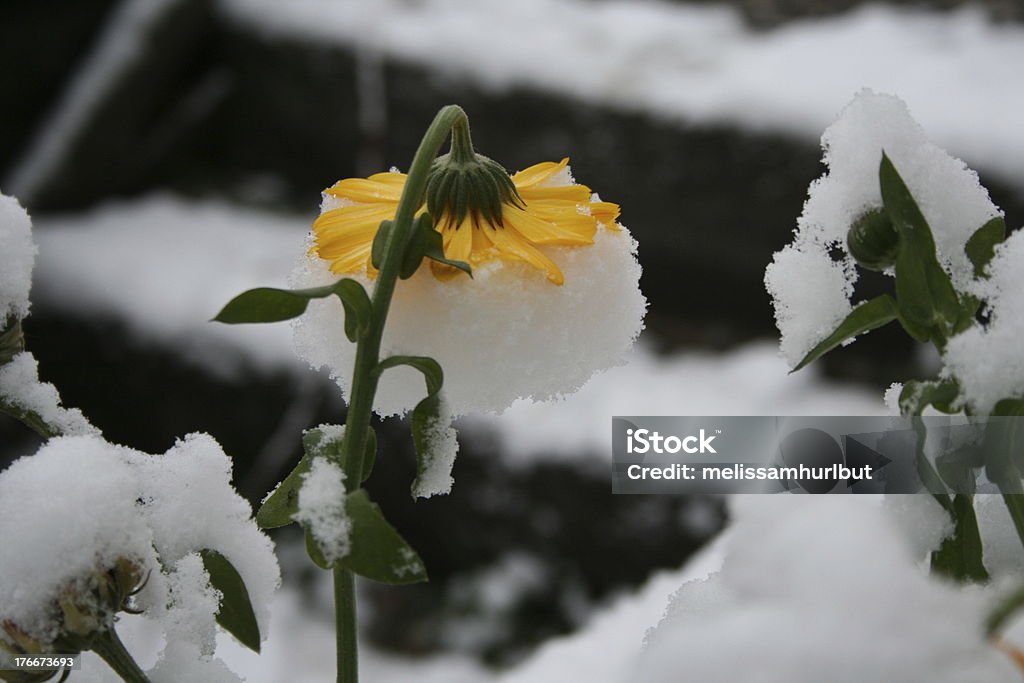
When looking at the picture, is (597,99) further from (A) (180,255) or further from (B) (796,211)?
(A) (180,255)

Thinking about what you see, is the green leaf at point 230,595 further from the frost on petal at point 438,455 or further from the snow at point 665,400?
the snow at point 665,400

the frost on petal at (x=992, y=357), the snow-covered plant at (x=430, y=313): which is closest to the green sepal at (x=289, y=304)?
the snow-covered plant at (x=430, y=313)

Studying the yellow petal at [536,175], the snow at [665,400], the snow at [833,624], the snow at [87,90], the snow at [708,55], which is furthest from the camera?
the snow at [87,90]

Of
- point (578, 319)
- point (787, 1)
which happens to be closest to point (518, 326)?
point (578, 319)

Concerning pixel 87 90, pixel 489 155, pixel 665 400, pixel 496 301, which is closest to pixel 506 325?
pixel 496 301

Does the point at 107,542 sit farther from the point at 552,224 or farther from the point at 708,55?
the point at 708,55

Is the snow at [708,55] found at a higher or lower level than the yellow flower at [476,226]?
higher

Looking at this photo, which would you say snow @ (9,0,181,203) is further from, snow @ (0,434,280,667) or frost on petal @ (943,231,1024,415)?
frost on petal @ (943,231,1024,415)
